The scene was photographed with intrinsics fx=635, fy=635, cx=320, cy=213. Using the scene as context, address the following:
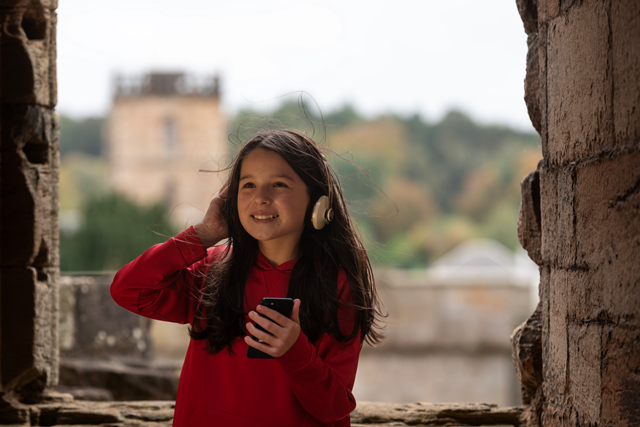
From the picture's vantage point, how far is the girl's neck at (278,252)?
1970 mm

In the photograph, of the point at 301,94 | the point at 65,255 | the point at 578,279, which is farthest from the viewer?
the point at 65,255

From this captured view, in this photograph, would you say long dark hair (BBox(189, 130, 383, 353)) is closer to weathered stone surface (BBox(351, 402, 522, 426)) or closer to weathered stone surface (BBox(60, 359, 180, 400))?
weathered stone surface (BBox(351, 402, 522, 426))

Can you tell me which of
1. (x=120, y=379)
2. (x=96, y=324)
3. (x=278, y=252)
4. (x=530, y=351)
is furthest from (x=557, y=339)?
(x=96, y=324)

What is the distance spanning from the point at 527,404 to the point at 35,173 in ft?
7.31

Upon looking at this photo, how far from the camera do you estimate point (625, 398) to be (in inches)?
64.6

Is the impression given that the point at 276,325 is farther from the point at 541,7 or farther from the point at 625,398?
the point at 541,7

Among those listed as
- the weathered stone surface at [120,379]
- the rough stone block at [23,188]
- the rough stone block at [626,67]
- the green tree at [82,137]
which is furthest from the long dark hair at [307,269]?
the green tree at [82,137]

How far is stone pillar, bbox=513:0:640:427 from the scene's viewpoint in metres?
1.62

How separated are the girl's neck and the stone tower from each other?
3584 centimetres

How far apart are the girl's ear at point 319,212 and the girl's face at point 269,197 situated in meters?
0.03

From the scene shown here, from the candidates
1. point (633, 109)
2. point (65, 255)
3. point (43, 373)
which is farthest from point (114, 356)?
point (65, 255)

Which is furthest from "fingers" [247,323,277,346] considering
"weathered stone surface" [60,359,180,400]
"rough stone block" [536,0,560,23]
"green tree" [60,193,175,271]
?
"green tree" [60,193,175,271]

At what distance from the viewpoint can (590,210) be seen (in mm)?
1788

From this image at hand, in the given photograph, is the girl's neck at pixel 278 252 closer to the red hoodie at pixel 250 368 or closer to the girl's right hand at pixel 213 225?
the red hoodie at pixel 250 368
